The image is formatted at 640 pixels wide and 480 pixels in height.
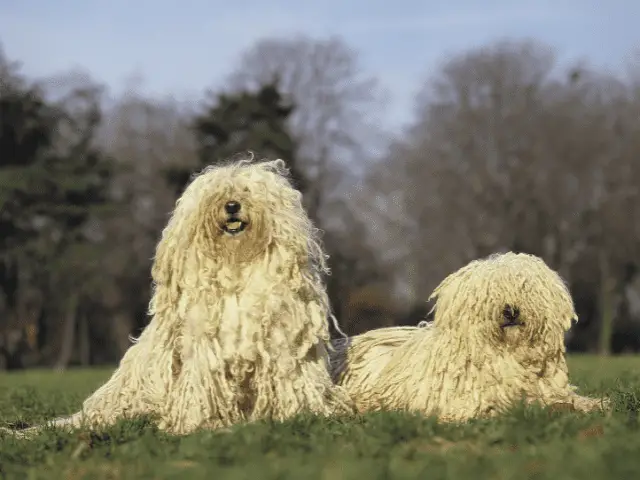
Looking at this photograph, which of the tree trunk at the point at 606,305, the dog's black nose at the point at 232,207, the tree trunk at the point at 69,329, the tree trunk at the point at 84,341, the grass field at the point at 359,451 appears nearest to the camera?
the grass field at the point at 359,451

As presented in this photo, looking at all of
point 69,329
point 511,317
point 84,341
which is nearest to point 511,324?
point 511,317

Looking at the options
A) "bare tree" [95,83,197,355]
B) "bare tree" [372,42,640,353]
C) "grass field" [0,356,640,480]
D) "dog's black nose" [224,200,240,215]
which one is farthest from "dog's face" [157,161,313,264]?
"bare tree" [372,42,640,353]

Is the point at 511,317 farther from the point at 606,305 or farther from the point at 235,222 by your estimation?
the point at 606,305

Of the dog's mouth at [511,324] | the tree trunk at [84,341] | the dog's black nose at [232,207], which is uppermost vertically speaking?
the dog's black nose at [232,207]

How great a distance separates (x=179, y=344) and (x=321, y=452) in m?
2.58

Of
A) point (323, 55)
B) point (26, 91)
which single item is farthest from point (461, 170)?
point (26, 91)

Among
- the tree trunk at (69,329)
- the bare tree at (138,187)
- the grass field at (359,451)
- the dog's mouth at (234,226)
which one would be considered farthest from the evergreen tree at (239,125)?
the grass field at (359,451)

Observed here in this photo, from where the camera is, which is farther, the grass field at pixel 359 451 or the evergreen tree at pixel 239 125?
the evergreen tree at pixel 239 125

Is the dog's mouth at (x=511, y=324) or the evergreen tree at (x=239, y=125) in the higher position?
the evergreen tree at (x=239, y=125)

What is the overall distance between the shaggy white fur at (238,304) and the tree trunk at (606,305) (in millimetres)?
32781

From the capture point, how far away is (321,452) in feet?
17.0

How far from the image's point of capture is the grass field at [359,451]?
14.9 feet

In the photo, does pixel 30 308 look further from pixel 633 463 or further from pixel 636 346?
pixel 633 463

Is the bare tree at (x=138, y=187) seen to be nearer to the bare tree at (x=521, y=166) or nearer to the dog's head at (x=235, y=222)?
the bare tree at (x=521, y=166)
